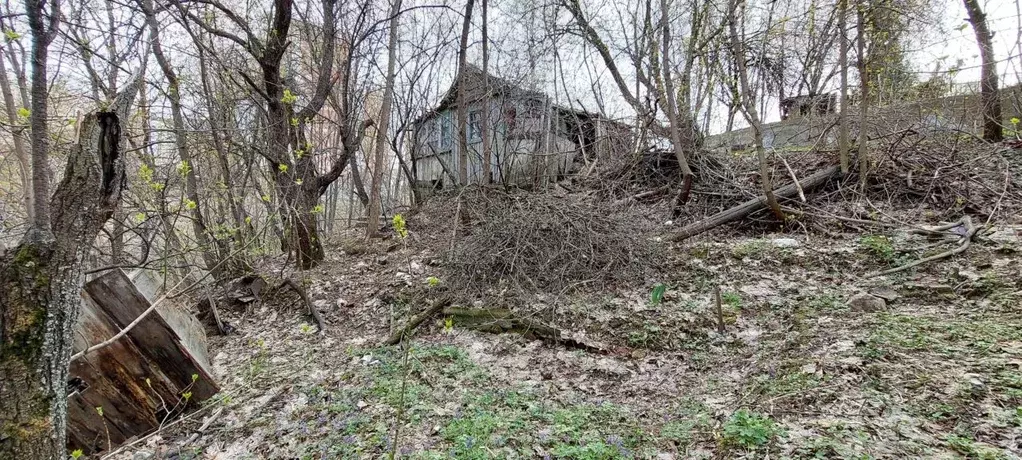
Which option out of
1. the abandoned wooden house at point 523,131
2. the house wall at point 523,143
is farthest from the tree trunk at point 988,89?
the house wall at point 523,143

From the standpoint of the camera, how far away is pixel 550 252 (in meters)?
4.74

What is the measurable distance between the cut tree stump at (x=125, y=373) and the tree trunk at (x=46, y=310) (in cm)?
134

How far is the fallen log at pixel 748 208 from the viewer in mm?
5500

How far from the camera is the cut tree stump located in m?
2.72

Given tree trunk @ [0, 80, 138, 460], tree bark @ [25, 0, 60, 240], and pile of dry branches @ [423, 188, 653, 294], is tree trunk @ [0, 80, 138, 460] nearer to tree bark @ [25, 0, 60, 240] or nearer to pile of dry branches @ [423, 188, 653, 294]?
tree bark @ [25, 0, 60, 240]

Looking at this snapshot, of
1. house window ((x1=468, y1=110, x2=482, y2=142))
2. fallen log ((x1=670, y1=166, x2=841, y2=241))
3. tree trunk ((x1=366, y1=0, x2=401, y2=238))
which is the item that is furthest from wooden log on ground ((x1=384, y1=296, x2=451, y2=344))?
house window ((x1=468, y1=110, x2=482, y2=142))

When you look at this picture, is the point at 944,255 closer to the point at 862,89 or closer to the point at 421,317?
the point at 862,89

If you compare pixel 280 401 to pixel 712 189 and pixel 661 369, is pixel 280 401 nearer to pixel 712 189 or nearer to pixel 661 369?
pixel 661 369

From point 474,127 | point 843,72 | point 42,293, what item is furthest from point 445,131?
point 42,293

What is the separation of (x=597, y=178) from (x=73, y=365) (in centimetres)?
723

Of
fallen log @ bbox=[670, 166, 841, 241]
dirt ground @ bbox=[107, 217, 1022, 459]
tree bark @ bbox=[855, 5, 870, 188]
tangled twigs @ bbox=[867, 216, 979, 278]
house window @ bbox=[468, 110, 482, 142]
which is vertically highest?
house window @ bbox=[468, 110, 482, 142]

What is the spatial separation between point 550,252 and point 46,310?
3.86 meters

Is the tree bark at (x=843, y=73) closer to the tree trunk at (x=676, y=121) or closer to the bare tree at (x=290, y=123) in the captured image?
the tree trunk at (x=676, y=121)

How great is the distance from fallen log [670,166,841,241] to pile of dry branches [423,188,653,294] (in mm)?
661
